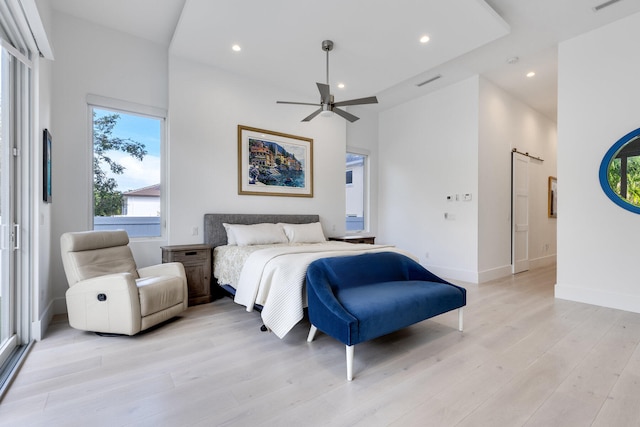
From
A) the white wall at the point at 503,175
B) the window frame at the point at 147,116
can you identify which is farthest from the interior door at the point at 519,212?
the window frame at the point at 147,116

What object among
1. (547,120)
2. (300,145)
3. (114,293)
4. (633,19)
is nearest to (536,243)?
(547,120)

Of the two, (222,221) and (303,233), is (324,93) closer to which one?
(303,233)

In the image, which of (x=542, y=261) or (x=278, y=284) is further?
(x=542, y=261)

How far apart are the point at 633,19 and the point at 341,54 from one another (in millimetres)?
3391

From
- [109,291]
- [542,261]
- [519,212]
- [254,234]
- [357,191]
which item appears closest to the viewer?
[109,291]

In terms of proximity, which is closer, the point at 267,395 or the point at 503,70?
the point at 267,395

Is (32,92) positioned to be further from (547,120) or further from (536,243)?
(547,120)

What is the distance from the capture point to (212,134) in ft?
13.9

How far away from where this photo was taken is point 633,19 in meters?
3.42

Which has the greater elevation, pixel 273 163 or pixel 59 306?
pixel 273 163

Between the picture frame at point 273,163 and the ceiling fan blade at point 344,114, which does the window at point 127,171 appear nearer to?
the picture frame at point 273,163

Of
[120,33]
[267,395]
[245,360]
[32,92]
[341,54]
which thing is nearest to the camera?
[267,395]

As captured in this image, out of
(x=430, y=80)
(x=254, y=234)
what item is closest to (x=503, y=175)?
(x=430, y=80)

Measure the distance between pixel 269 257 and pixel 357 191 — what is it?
405 centimetres
